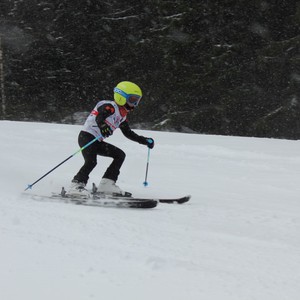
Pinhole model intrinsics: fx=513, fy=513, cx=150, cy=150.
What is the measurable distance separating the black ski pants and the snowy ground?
0.67 meters

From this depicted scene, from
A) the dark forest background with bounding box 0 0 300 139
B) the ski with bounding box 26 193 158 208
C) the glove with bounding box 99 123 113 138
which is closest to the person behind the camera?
the ski with bounding box 26 193 158 208

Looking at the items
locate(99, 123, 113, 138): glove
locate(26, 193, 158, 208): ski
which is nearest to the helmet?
locate(99, 123, 113, 138): glove

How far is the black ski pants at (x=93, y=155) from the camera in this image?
6.34 meters

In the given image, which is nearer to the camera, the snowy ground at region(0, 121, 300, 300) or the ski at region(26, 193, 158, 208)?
the snowy ground at region(0, 121, 300, 300)

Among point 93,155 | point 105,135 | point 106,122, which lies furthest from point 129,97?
point 93,155

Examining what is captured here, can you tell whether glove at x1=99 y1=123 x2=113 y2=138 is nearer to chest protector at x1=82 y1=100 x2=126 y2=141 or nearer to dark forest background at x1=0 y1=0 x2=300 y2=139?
chest protector at x1=82 y1=100 x2=126 y2=141

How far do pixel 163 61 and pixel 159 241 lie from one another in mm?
18413

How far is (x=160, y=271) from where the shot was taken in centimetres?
345

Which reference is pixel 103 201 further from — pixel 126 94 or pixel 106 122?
pixel 126 94

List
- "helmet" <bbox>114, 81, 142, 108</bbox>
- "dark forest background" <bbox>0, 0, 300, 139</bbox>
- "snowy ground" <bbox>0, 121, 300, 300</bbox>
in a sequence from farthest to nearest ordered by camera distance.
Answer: "dark forest background" <bbox>0, 0, 300, 139</bbox> → "helmet" <bbox>114, 81, 142, 108</bbox> → "snowy ground" <bbox>0, 121, 300, 300</bbox>

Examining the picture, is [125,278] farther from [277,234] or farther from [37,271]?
[277,234]

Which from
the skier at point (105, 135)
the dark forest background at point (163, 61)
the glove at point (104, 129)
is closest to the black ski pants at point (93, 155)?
the skier at point (105, 135)

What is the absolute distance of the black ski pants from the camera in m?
6.34

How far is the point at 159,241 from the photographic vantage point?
13.8ft
